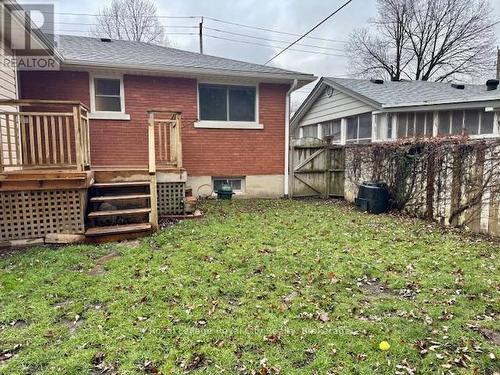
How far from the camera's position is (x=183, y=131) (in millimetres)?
9273

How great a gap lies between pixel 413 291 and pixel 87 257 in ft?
14.2

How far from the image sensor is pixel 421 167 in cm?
723

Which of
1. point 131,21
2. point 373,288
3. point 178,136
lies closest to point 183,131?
point 178,136

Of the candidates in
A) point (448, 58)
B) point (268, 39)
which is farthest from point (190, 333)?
point (448, 58)

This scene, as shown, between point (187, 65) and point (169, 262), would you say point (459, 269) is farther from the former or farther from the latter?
point (187, 65)

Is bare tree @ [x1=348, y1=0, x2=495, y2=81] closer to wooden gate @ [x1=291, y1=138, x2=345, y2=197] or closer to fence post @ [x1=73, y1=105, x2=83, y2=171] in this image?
wooden gate @ [x1=291, y1=138, x2=345, y2=197]

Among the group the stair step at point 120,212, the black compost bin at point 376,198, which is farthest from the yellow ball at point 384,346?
the black compost bin at point 376,198

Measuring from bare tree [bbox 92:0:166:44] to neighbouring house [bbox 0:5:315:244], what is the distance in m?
17.3

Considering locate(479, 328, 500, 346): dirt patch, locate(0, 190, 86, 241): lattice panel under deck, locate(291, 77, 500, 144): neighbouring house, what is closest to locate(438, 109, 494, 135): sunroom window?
locate(291, 77, 500, 144): neighbouring house

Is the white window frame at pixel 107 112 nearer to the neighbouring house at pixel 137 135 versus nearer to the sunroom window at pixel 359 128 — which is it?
the neighbouring house at pixel 137 135

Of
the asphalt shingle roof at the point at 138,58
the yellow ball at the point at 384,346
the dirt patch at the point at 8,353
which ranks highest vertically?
the asphalt shingle roof at the point at 138,58

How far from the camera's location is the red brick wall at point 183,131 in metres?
8.41

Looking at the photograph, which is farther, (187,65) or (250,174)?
(250,174)

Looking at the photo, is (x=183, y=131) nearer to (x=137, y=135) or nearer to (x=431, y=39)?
(x=137, y=135)
